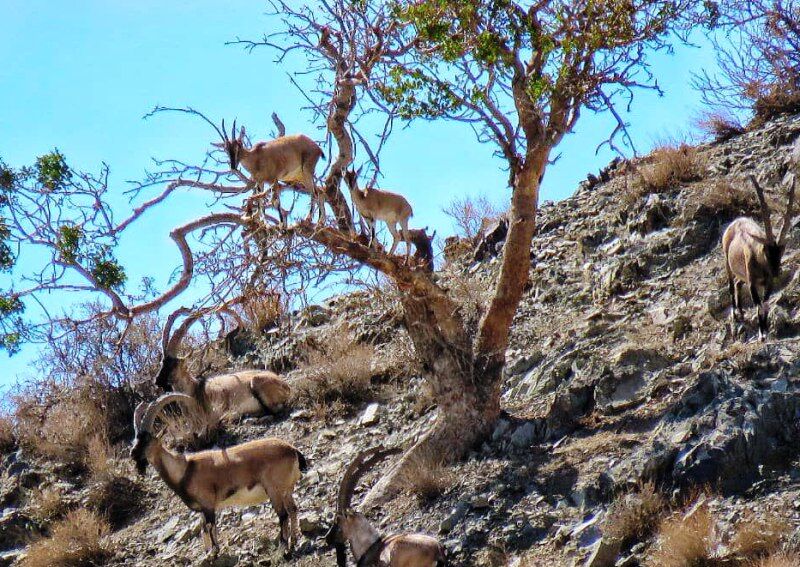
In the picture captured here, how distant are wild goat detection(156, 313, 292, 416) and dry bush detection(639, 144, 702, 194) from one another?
22.4 ft

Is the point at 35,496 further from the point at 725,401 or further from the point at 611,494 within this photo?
the point at 725,401

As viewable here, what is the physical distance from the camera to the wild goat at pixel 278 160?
11430 mm

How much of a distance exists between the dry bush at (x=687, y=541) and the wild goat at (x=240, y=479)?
4.26m

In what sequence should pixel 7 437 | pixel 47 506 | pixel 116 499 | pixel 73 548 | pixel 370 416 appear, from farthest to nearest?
pixel 7 437 < pixel 47 506 < pixel 116 499 < pixel 370 416 < pixel 73 548

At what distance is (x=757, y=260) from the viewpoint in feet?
39.5

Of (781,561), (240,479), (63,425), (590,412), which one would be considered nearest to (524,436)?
(590,412)

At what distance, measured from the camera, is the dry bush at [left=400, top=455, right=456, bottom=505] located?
36.6 feet

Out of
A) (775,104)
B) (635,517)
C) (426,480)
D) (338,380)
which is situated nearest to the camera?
(635,517)

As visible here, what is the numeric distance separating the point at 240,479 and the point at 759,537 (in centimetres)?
563

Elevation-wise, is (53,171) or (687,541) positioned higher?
(53,171)

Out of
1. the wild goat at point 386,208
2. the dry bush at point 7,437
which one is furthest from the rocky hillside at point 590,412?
the wild goat at point 386,208

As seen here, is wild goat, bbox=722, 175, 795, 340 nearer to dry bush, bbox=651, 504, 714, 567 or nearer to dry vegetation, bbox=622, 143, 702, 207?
dry bush, bbox=651, 504, 714, 567

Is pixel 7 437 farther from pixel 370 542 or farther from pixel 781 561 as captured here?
pixel 781 561

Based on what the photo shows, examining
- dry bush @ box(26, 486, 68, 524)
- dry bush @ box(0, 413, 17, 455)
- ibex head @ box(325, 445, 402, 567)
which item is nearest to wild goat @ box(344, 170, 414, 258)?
ibex head @ box(325, 445, 402, 567)
